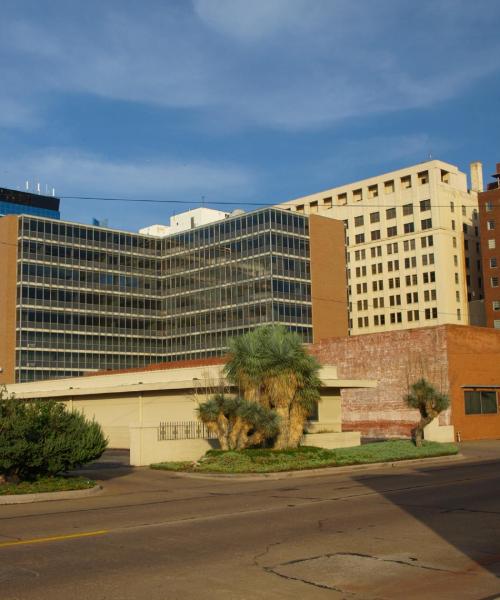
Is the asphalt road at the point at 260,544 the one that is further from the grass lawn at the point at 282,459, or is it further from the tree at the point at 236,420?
the tree at the point at 236,420

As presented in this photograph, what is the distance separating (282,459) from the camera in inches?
1104

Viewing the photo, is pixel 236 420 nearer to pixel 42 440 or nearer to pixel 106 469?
pixel 106 469

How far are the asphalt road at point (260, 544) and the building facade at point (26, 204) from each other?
129286 mm

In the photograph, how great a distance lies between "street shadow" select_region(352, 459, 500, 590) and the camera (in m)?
11.8

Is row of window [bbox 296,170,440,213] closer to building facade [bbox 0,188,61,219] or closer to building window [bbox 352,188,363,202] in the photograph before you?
building window [bbox 352,188,363,202]

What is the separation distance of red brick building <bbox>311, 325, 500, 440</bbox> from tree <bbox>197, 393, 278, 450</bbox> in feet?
69.0

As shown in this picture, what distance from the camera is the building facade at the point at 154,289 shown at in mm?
89438

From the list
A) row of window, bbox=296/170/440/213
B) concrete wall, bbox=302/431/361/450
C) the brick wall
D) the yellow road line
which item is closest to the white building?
row of window, bbox=296/170/440/213

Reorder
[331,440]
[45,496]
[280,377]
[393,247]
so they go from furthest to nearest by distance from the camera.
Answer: [393,247]
[331,440]
[280,377]
[45,496]

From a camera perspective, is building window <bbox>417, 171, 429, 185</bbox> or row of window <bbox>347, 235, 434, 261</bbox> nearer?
building window <bbox>417, 171, 429, 185</bbox>

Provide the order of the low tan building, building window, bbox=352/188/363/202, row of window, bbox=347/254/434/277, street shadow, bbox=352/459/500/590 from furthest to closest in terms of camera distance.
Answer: building window, bbox=352/188/363/202 < row of window, bbox=347/254/434/277 < the low tan building < street shadow, bbox=352/459/500/590

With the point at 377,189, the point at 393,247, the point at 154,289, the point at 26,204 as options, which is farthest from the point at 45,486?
the point at 26,204

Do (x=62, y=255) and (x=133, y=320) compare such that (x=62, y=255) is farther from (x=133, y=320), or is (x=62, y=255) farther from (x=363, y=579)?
(x=363, y=579)

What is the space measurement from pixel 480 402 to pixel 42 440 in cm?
3543
